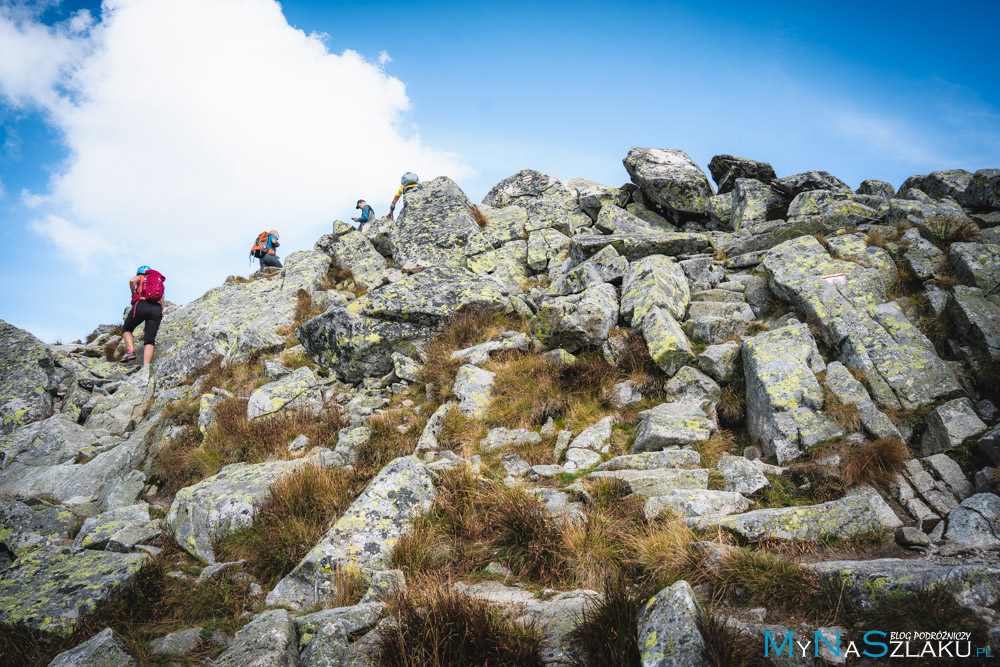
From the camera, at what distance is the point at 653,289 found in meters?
11.0

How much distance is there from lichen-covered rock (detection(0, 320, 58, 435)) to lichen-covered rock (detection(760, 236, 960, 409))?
21357 mm

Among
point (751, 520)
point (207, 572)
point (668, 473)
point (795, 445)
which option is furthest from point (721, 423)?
point (207, 572)

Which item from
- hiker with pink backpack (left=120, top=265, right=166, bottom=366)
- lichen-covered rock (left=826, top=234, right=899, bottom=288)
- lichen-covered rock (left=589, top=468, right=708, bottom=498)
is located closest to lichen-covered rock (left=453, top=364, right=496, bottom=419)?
lichen-covered rock (left=589, top=468, right=708, bottom=498)

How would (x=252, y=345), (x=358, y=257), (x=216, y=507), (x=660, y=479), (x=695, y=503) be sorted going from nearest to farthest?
(x=695, y=503) < (x=660, y=479) < (x=216, y=507) < (x=252, y=345) < (x=358, y=257)

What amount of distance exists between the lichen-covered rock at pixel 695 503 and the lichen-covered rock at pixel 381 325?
806 cm

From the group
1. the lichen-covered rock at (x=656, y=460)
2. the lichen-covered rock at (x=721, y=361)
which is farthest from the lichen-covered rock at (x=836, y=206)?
the lichen-covered rock at (x=656, y=460)

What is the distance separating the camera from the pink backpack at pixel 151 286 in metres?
16.8

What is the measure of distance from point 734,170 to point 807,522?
19939mm

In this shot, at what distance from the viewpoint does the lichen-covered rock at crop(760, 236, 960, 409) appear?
25.1 feet

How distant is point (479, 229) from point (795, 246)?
12542 millimetres

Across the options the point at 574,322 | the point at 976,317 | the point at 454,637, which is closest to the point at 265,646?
the point at 454,637

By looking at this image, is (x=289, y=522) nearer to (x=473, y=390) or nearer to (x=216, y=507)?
(x=216, y=507)

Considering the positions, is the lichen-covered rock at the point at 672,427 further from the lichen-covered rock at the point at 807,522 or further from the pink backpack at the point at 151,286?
the pink backpack at the point at 151,286

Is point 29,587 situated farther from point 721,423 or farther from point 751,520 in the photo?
point 721,423
